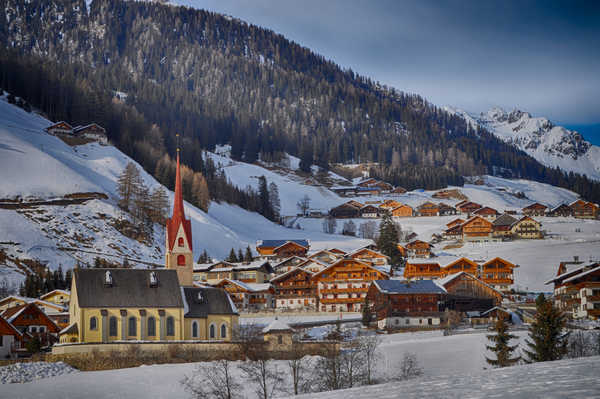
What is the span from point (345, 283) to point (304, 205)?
98.5m

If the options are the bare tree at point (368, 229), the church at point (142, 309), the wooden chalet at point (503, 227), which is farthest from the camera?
the bare tree at point (368, 229)

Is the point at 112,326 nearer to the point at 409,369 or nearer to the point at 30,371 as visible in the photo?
the point at 30,371

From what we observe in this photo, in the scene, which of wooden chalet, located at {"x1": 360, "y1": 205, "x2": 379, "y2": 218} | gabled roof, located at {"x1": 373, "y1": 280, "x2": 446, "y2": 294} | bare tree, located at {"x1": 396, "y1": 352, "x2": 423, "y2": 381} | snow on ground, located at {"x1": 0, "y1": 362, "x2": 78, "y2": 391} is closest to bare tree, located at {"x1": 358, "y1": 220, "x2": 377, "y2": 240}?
wooden chalet, located at {"x1": 360, "y1": 205, "x2": 379, "y2": 218}

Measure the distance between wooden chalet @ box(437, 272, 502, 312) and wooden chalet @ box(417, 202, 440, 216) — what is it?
100845mm

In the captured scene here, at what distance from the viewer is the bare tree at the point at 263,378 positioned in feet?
139

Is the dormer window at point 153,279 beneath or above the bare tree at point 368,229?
beneath

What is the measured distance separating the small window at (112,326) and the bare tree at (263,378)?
16550mm

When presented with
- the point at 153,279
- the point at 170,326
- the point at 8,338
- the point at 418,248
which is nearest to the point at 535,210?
the point at 418,248

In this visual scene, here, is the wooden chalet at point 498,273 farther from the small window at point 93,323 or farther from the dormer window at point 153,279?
the small window at point 93,323

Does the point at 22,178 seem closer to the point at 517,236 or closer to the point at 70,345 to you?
the point at 70,345

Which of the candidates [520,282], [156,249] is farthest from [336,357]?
[156,249]

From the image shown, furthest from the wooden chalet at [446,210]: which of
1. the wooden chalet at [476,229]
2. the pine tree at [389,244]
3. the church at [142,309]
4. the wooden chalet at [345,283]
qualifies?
the church at [142,309]

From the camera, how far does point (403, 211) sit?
181 m

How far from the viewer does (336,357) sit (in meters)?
46.4
